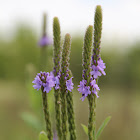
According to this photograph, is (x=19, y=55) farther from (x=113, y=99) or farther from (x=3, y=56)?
(x=113, y=99)

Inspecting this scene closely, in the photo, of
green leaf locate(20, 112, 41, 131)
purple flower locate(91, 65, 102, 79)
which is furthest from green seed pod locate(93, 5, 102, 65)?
green leaf locate(20, 112, 41, 131)

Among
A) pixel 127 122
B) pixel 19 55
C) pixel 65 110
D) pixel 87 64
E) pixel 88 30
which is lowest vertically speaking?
pixel 127 122

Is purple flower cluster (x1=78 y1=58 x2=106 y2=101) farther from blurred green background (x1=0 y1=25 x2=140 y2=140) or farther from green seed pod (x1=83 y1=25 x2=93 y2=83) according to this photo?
blurred green background (x1=0 y1=25 x2=140 y2=140)

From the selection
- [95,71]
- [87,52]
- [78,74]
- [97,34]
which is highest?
[97,34]

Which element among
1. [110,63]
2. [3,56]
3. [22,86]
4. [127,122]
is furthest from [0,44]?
[127,122]

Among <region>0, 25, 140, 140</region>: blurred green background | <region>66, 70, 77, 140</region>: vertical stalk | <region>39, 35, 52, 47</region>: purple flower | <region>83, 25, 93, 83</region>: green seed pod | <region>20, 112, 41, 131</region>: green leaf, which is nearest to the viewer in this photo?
<region>83, 25, 93, 83</region>: green seed pod

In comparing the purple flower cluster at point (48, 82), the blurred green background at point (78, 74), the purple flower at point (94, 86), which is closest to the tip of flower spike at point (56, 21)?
the purple flower cluster at point (48, 82)

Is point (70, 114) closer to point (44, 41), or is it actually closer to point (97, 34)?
point (97, 34)

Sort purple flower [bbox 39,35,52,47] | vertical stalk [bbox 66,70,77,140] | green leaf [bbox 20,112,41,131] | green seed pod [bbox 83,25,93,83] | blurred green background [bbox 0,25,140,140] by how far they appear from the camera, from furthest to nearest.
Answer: blurred green background [bbox 0,25,140,140], purple flower [bbox 39,35,52,47], green leaf [bbox 20,112,41,131], vertical stalk [bbox 66,70,77,140], green seed pod [bbox 83,25,93,83]

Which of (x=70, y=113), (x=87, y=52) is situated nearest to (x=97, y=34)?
Answer: (x=87, y=52)

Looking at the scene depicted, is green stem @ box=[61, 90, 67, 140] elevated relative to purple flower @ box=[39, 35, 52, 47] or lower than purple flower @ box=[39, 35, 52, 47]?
lower

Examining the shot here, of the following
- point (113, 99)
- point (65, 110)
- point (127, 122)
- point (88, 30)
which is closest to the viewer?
point (88, 30)
